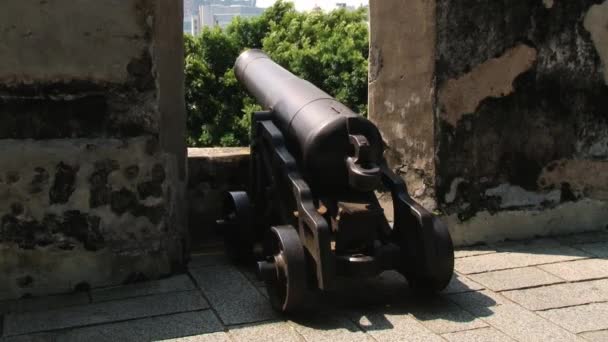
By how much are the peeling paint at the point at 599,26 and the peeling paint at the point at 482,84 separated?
419mm

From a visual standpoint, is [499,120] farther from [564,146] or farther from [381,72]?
[381,72]

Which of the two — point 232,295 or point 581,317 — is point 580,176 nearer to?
point 581,317

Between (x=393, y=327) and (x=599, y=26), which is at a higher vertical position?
(x=599, y=26)

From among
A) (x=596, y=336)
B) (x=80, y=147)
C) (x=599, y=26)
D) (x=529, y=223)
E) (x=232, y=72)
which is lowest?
(x=596, y=336)

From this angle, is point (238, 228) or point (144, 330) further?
point (238, 228)

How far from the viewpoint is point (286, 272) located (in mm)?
3166

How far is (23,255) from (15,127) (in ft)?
1.96

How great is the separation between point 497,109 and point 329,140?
1394mm

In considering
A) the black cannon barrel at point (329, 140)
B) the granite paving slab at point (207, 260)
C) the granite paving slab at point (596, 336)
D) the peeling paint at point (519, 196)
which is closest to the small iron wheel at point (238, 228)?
the granite paving slab at point (207, 260)

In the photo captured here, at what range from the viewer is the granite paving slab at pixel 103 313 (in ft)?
10.4

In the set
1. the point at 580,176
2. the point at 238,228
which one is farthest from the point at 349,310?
the point at 580,176

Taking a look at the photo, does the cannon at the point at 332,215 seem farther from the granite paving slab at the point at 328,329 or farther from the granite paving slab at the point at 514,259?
the granite paving slab at the point at 514,259

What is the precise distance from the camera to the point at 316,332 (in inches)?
121

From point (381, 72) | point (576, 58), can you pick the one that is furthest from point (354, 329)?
point (576, 58)
